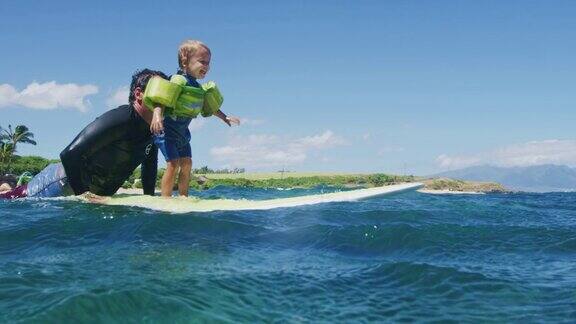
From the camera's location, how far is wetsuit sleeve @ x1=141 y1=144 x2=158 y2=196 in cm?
1075

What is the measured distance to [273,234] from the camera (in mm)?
7340

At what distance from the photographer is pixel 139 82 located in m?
9.40

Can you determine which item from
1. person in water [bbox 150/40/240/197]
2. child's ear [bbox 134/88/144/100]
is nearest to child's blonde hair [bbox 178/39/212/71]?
person in water [bbox 150/40/240/197]

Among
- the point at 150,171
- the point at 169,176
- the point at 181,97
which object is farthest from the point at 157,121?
the point at 150,171

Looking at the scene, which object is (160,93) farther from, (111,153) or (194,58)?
(111,153)

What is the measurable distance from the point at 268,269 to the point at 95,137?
19.1ft

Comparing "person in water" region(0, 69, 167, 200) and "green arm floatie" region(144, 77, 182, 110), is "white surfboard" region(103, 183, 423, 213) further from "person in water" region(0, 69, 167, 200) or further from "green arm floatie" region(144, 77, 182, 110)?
"green arm floatie" region(144, 77, 182, 110)

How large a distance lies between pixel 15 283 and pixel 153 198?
204 inches

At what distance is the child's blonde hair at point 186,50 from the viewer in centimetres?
897

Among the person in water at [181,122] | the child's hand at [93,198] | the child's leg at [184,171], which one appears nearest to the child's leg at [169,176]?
the person in water at [181,122]

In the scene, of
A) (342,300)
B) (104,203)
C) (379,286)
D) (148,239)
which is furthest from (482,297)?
(104,203)

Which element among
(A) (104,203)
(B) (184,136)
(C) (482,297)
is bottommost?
(C) (482,297)

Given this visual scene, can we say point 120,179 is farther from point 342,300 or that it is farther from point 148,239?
point 342,300

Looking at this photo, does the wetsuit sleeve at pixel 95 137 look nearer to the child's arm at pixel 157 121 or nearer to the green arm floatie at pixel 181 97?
the green arm floatie at pixel 181 97
